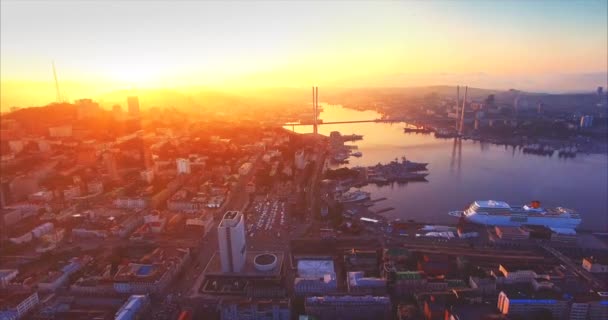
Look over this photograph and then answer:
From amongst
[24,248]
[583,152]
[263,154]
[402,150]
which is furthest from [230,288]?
[583,152]

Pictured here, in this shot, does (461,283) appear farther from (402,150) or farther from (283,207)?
(402,150)

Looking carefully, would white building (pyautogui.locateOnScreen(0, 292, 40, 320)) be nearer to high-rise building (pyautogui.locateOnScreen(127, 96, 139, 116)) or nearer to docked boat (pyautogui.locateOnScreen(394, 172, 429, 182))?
docked boat (pyautogui.locateOnScreen(394, 172, 429, 182))

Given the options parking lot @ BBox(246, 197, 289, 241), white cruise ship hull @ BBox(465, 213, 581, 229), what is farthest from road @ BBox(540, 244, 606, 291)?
parking lot @ BBox(246, 197, 289, 241)

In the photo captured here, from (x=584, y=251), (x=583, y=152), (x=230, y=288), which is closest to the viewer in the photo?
(x=230, y=288)

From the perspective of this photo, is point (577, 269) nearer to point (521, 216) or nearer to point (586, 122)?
point (521, 216)

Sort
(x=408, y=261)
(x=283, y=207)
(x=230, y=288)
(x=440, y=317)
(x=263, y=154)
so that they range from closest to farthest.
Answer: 1. (x=440, y=317)
2. (x=230, y=288)
3. (x=408, y=261)
4. (x=283, y=207)
5. (x=263, y=154)

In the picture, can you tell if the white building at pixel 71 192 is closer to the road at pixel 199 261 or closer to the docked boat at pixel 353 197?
the road at pixel 199 261

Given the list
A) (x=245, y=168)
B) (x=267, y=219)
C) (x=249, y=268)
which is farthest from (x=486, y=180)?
(x=249, y=268)
